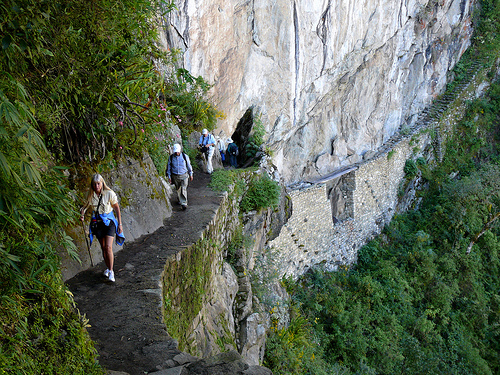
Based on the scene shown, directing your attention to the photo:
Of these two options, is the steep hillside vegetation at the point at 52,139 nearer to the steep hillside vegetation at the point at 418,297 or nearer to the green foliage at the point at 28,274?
the green foliage at the point at 28,274

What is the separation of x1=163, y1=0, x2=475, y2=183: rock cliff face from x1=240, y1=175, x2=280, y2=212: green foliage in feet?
7.43

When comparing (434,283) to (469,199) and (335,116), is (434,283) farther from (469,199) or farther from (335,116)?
(335,116)

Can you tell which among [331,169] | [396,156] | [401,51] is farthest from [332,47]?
[396,156]

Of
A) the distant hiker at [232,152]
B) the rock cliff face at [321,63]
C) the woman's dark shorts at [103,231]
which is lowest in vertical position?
the woman's dark shorts at [103,231]

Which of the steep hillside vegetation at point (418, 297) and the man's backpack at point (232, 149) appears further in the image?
the steep hillside vegetation at point (418, 297)

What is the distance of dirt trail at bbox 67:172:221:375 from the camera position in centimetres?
220

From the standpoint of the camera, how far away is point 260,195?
6.83m

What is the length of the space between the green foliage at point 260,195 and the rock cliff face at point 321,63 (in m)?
2.26

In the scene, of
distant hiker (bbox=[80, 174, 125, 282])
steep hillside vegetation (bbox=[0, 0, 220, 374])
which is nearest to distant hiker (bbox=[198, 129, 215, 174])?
steep hillside vegetation (bbox=[0, 0, 220, 374])

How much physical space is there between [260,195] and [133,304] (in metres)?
4.35

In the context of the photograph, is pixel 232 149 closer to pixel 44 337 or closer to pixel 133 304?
pixel 133 304

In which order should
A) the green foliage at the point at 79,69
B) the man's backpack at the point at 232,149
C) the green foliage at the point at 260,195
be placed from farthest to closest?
the man's backpack at the point at 232,149
the green foliage at the point at 260,195
the green foliage at the point at 79,69

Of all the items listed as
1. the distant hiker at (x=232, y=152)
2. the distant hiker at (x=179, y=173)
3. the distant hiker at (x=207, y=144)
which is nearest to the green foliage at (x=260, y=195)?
the distant hiker at (x=207, y=144)

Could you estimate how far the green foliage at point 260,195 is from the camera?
6.68 m
